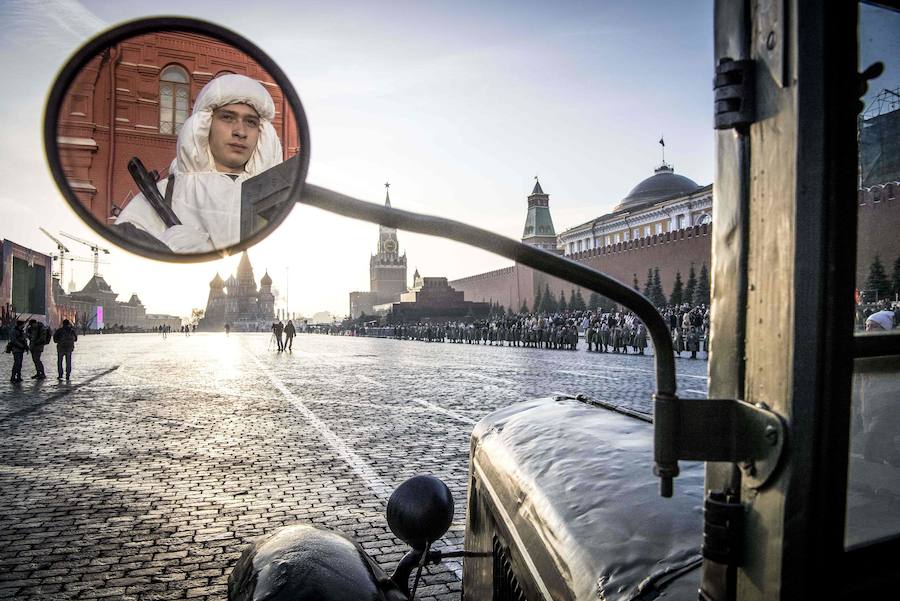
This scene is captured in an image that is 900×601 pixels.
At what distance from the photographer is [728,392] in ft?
2.68

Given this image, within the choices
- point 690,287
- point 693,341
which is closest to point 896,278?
point 693,341

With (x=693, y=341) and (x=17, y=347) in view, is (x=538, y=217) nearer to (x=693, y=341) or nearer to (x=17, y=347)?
(x=693, y=341)

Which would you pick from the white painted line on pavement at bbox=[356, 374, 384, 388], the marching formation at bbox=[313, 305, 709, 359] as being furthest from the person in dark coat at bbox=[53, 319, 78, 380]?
the marching formation at bbox=[313, 305, 709, 359]

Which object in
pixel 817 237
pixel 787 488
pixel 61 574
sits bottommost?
pixel 61 574

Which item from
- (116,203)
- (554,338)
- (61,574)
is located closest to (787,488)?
(116,203)

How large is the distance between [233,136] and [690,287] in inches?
1804

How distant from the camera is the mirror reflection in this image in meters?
0.93

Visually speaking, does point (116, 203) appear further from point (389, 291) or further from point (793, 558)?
point (389, 291)

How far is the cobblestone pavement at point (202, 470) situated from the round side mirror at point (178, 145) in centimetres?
268

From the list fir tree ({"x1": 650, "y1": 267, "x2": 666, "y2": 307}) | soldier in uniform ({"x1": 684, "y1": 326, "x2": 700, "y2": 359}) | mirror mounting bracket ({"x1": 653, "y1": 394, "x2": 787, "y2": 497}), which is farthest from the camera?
fir tree ({"x1": 650, "y1": 267, "x2": 666, "y2": 307})

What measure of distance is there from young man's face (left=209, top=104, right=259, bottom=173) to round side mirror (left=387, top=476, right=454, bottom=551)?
1180 millimetres

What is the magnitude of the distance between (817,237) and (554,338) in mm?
29321

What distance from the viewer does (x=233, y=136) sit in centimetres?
95

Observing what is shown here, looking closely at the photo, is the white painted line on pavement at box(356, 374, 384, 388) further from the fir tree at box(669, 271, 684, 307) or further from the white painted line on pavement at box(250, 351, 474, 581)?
the fir tree at box(669, 271, 684, 307)
